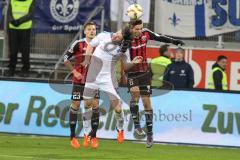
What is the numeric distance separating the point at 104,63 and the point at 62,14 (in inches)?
236

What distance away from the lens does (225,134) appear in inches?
749

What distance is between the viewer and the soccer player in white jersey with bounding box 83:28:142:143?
16.5 metres

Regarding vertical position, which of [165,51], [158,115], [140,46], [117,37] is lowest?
[158,115]

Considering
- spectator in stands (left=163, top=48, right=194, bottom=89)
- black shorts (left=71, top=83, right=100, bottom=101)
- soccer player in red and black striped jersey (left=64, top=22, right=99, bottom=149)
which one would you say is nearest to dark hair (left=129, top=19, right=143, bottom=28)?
soccer player in red and black striped jersey (left=64, top=22, right=99, bottom=149)

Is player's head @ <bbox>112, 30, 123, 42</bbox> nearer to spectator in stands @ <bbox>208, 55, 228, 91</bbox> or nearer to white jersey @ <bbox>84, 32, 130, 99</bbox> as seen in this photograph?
white jersey @ <bbox>84, 32, 130, 99</bbox>

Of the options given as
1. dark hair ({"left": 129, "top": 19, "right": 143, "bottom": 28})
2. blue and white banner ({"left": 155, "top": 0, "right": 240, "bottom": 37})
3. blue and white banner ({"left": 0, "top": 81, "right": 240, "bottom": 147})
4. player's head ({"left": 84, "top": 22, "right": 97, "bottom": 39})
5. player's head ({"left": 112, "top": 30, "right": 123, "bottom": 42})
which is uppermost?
blue and white banner ({"left": 155, "top": 0, "right": 240, "bottom": 37})

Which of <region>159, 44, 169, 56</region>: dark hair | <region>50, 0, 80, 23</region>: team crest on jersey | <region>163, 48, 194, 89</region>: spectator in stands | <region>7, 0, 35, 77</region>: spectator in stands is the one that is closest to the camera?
<region>163, 48, 194, 89</region>: spectator in stands

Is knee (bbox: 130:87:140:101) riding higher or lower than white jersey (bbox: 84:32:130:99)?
lower

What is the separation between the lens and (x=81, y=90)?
17.4 m

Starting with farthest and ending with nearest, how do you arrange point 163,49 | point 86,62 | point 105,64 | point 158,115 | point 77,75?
point 163,49
point 158,115
point 86,62
point 77,75
point 105,64

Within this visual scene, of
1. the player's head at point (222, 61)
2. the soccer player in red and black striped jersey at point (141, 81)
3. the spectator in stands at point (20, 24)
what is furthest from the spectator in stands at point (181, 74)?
the spectator in stands at point (20, 24)

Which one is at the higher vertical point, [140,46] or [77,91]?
Result: [140,46]

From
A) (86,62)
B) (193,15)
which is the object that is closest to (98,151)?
(86,62)

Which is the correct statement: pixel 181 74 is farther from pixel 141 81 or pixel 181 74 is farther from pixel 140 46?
pixel 140 46
